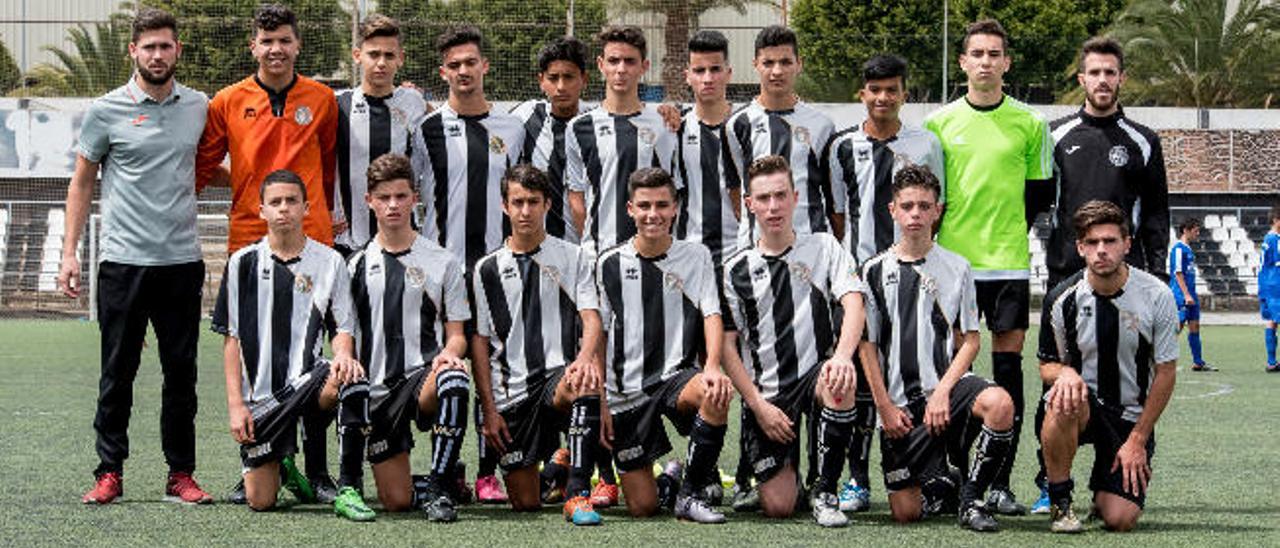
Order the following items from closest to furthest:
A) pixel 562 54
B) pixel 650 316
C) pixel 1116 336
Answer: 1. pixel 1116 336
2. pixel 650 316
3. pixel 562 54

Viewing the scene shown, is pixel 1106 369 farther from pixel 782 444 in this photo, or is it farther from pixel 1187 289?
pixel 1187 289

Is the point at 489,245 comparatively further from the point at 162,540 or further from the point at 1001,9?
the point at 1001,9

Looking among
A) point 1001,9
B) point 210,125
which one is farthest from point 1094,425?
point 1001,9

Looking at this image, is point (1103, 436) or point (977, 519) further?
point (1103, 436)

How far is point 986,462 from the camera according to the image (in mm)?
6004

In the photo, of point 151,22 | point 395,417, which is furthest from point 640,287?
point 151,22

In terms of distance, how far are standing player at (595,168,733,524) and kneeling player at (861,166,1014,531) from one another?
558 mm

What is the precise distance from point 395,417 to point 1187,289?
1144 centimetres

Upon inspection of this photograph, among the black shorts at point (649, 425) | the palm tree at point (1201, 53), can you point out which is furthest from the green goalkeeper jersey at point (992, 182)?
the palm tree at point (1201, 53)

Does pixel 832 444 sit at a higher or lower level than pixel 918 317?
lower

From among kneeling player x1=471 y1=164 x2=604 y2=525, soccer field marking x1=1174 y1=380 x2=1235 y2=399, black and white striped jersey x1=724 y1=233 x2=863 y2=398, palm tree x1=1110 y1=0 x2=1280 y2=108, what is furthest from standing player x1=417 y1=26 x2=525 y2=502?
palm tree x1=1110 y1=0 x2=1280 y2=108

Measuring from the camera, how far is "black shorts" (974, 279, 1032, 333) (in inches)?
261

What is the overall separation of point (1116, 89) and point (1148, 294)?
2.88ft

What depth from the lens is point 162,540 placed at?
5637 millimetres
